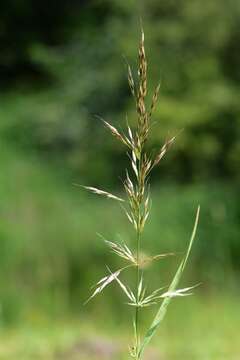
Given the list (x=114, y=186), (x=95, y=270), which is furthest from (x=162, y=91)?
(x=95, y=270)

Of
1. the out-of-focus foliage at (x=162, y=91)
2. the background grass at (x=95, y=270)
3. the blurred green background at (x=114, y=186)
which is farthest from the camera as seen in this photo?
the out-of-focus foliage at (x=162, y=91)

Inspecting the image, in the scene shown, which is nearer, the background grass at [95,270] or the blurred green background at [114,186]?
the background grass at [95,270]

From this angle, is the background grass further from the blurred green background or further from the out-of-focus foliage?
the out-of-focus foliage

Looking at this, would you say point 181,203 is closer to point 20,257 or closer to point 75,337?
point 20,257

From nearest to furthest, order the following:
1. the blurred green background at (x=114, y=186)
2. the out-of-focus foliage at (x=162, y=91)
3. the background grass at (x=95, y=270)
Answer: the background grass at (x=95, y=270)
the blurred green background at (x=114, y=186)
the out-of-focus foliage at (x=162, y=91)

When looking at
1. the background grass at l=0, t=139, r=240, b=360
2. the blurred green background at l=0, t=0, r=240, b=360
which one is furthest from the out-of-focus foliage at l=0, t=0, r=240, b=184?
the background grass at l=0, t=139, r=240, b=360

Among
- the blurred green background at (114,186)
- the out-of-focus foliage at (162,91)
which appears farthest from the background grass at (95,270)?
the out-of-focus foliage at (162,91)

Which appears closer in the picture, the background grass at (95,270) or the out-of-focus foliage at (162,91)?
the background grass at (95,270)

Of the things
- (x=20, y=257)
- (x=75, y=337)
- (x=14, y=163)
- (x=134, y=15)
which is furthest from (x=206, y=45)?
(x=75, y=337)

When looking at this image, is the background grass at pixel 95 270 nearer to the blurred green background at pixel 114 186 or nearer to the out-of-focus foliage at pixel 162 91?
the blurred green background at pixel 114 186
